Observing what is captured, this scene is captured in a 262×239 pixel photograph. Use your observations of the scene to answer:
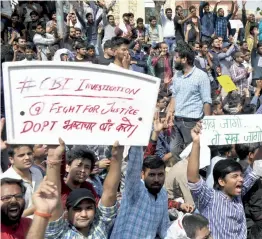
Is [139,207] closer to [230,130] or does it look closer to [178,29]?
[230,130]

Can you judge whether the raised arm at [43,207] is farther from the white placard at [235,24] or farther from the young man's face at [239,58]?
the white placard at [235,24]

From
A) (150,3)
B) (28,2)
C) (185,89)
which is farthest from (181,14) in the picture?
(185,89)

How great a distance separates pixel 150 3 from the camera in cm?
1566

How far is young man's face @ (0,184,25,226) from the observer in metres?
3.84

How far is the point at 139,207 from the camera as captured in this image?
442cm

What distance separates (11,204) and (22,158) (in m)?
1.04

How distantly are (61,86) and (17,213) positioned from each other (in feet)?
2.45

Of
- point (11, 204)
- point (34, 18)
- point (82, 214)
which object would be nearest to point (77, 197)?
point (82, 214)

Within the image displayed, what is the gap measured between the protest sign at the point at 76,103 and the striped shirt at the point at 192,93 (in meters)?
3.78

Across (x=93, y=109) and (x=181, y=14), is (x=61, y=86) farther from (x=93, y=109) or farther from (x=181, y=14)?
(x=181, y=14)

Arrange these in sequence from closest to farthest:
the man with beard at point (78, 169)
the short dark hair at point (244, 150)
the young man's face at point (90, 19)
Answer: the man with beard at point (78, 169), the short dark hair at point (244, 150), the young man's face at point (90, 19)

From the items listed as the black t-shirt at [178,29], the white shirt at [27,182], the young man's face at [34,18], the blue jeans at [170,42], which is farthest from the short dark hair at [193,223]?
the black t-shirt at [178,29]

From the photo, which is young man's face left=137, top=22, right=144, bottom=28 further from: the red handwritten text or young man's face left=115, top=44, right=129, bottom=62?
the red handwritten text

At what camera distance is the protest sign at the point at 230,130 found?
6168 mm
